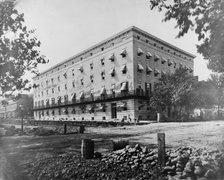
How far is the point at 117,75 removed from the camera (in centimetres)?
3512

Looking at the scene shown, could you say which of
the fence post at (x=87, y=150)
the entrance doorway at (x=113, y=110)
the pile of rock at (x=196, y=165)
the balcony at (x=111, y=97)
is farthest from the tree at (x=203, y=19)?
the entrance doorway at (x=113, y=110)

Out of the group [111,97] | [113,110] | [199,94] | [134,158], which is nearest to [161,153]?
[134,158]

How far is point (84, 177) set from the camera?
5.88 metres

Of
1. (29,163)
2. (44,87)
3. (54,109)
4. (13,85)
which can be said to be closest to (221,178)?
(29,163)

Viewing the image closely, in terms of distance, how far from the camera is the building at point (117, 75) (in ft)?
107

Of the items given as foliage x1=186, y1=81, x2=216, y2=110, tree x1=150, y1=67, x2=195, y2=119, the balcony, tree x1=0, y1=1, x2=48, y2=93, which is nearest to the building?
the balcony

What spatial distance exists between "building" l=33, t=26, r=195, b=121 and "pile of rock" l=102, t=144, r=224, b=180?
25.4 meters

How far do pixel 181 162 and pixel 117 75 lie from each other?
3040 centimetres

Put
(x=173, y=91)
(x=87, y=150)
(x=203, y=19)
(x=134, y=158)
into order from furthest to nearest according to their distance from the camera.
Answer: (x=173, y=91) < (x=87, y=150) < (x=134, y=158) < (x=203, y=19)

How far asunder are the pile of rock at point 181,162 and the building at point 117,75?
83.3ft

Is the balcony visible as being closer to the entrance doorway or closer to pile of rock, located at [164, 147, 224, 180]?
the entrance doorway

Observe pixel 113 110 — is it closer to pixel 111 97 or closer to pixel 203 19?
pixel 111 97

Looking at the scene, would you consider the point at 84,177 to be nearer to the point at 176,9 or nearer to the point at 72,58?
the point at 176,9

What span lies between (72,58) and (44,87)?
17.1 m
